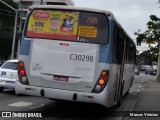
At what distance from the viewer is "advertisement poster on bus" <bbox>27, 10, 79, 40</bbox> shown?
38.1ft

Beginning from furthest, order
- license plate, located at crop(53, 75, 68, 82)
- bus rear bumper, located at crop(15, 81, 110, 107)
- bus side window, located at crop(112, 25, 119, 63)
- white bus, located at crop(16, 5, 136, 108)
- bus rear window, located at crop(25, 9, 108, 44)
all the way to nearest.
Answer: bus side window, located at crop(112, 25, 119, 63), bus rear window, located at crop(25, 9, 108, 44), license plate, located at crop(53, 75, 68, 82), white bus, located at crop(16, 5, 136, 108), bus rear bumper, located at crop(15, 81, 110, 107)

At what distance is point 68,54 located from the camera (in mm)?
11422

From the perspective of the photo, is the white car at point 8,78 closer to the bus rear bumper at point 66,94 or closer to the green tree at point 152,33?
the bus rear bumper at point 66,94

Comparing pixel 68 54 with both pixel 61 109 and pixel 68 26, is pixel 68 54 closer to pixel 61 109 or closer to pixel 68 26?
pixel 68 26

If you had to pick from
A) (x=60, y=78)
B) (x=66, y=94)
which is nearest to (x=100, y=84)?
(x=66, y=94)

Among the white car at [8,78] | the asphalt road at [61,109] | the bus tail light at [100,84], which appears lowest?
the asphalt road at [61,109]

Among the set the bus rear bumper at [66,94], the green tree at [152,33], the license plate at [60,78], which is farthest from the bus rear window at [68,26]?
the green tree at [152,33]

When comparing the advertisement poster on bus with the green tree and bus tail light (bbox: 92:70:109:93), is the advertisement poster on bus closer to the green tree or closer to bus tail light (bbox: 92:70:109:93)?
bus tail light (bbox: 92:70:109:93)

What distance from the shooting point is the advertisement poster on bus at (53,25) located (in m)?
11.6

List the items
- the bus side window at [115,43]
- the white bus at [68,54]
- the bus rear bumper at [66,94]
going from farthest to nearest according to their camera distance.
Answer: the bus side window at [115,43]
the white bus at [68,54]
the bus rear bumper at [66,94]

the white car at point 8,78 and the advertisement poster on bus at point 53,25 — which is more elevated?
the advertisement poster on bus at point 53,25

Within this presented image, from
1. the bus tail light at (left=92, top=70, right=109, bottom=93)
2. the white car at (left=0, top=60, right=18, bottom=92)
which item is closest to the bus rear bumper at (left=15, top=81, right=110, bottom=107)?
the bus tail light at (left=92, top=70, right=109, bottom=93)

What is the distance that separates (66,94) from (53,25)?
76.1 inches

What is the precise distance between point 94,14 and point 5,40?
212ft
